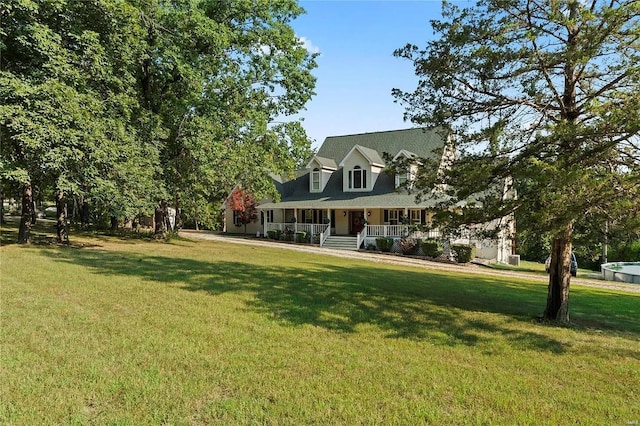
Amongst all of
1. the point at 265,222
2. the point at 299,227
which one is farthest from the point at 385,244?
the point at 265,222

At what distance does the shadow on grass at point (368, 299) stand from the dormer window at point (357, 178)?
1665cm

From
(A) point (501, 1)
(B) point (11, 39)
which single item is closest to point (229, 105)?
(B) point (11, 39)

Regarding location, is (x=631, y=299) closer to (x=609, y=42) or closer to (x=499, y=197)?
(x=499, y=197)

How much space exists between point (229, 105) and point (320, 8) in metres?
9.49

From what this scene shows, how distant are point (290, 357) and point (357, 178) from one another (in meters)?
26.0

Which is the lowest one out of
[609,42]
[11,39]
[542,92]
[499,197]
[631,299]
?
[631,299]

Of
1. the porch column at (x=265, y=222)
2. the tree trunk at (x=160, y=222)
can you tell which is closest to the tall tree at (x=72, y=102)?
the tree trunk at (x=160, y=222)

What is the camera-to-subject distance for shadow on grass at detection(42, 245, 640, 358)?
6992mm

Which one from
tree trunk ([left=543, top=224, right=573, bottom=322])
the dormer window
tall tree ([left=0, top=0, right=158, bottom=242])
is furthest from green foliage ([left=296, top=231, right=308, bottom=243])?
tree trunk ([left=543, top=224, right=573, bottom=322])

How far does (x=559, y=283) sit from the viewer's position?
8438 millimetres

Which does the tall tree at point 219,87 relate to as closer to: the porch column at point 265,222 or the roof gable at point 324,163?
the roof gable at point 324,163

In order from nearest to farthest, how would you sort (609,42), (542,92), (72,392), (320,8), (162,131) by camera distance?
(72,392), (609,42), (542,92), (320,8), (162,131)

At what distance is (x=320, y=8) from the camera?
11.7m

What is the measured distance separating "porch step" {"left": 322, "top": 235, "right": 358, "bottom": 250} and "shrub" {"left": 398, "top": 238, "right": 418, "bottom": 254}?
346 centimetres
